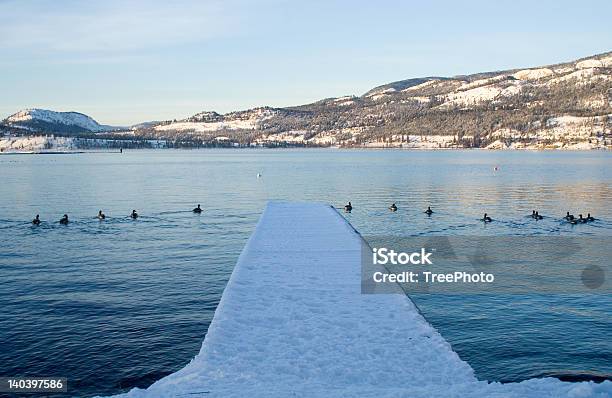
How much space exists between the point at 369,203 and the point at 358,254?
36500 mm

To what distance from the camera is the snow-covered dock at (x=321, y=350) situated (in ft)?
45.6

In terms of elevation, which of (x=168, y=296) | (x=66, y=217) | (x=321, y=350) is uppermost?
(x=66, y=217)

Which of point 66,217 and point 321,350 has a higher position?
point 66,217

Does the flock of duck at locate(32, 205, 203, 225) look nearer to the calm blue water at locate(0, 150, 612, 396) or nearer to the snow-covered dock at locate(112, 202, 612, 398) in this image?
the calm blue water at locate(0, 150, 612, 396)

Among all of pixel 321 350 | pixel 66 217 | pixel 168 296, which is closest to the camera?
pixel 321 350

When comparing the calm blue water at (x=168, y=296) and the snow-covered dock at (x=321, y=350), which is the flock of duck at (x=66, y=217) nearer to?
the calm blue water at (x=168, y=296)

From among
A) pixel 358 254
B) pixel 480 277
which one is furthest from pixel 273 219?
pixel 480 277

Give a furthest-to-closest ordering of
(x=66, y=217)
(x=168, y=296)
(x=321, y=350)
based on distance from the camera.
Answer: (x=66, y=217) < (x=168, y=296) < (x=321, y=350)

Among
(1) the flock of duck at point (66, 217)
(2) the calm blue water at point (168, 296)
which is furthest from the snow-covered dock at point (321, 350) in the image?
(1) the flock of duck at point (66, 217)

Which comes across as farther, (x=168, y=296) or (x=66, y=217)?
(x=66, y=217)

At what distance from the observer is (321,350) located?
54.0 ft

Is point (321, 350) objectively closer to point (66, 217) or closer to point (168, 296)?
point (168, 296)

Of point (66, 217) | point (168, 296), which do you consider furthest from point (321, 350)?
point (66, 217)

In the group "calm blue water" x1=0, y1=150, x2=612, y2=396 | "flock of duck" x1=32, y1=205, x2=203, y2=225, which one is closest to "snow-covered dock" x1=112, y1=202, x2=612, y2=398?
"calm blue water" x1=0, y1=150, x2=612, y2=396
